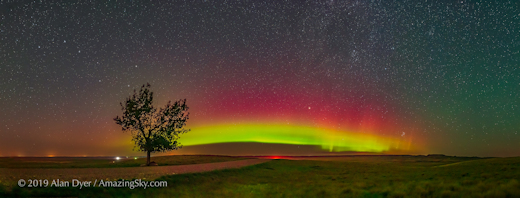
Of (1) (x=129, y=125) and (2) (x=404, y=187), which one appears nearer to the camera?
(2) (x=404, y=187)

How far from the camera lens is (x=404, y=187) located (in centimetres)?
2267

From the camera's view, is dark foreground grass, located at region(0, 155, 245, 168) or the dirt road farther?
dark foreground grass, located at region(0, 155, 245, 168)

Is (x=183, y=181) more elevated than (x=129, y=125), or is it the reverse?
(x=129, y=125)

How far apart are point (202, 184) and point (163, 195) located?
574 centimetres

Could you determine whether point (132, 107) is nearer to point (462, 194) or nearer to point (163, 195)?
point (163, 195)

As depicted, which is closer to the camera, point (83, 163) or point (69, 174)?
point (69, 174)

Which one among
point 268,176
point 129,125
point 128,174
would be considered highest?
point 129,125

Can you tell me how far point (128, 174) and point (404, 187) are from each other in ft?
67.3

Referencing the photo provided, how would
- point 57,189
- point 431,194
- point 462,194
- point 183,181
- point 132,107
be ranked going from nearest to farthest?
point 57,189 → point 462,194 → point 431,194 → point 183,181 → point 132,107

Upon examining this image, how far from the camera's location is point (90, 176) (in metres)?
20.8

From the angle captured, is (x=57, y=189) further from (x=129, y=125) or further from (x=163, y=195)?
(x=129, y=125)

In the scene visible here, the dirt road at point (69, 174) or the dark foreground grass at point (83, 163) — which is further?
the dark foreground grass at point (83, 163)

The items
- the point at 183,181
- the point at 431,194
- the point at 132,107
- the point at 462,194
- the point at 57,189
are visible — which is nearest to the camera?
the point at 57,189

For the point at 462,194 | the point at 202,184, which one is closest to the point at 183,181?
the point at 202,184
